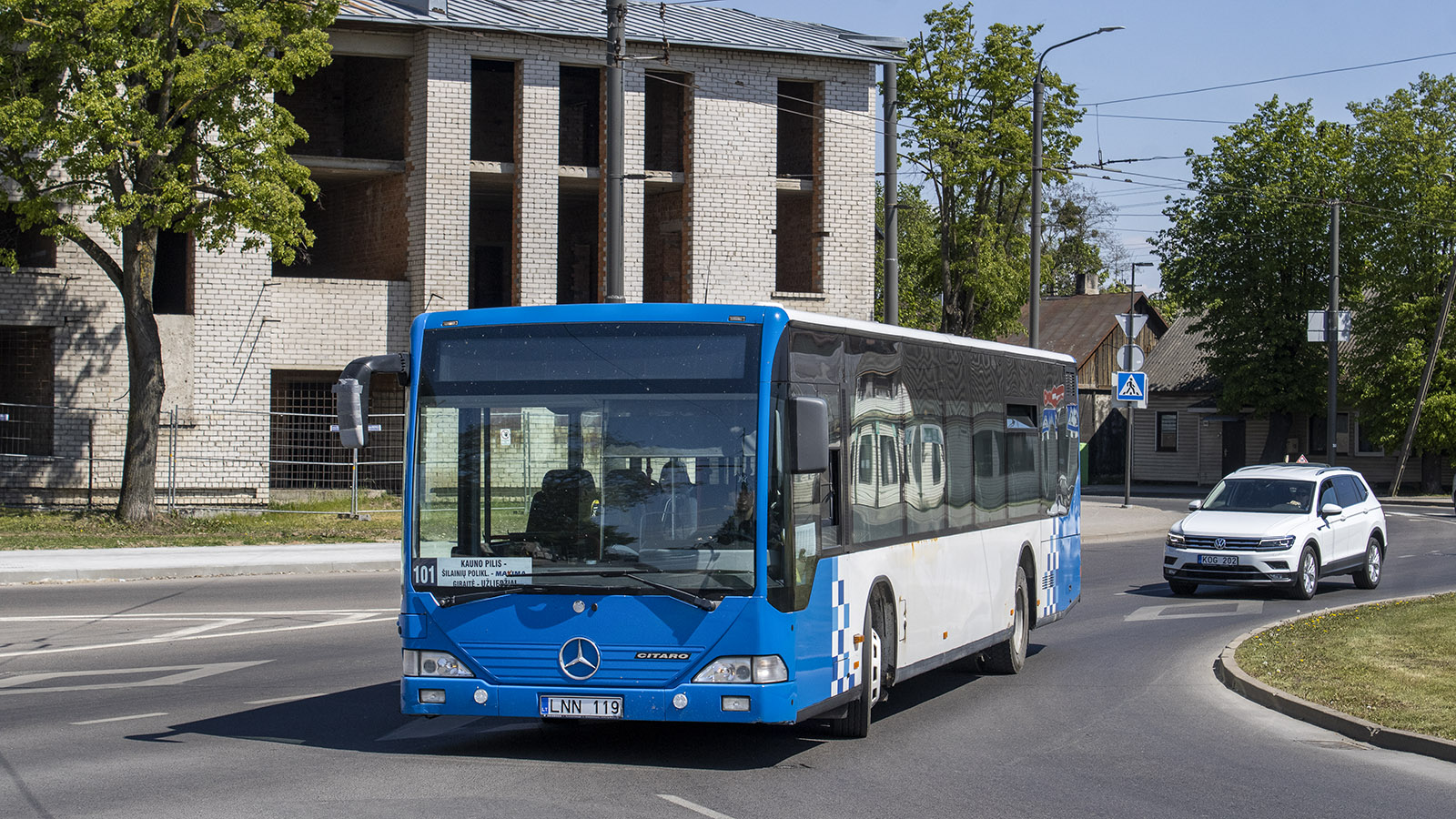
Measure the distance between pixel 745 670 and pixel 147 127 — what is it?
59.7 ft

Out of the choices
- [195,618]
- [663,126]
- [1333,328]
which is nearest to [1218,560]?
[195,618]

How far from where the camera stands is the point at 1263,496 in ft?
69.8

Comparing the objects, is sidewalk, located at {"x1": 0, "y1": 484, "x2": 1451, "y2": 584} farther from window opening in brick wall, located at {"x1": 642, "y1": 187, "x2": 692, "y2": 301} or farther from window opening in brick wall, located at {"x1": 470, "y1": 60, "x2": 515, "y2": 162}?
window opening in brick wall, located at {"x1": 470, "y1": 60, "x2": 515, "y2": 162}

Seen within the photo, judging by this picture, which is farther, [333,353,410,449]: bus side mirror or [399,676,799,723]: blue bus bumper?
[333,353,410,449]: bus side mirror

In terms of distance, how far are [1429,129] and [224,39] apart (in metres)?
42.8

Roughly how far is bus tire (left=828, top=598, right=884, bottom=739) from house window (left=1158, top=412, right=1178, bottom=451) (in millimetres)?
53174

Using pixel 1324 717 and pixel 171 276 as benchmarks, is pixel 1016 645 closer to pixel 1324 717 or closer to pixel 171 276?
pixel 1324 717

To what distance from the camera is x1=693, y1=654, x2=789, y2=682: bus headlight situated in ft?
28.0

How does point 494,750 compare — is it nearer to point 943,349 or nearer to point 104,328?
point 943,349

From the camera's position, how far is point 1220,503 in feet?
70.5

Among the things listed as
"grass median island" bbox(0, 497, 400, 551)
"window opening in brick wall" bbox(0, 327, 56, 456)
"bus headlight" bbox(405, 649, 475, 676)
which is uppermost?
"window opening in brick wall" bbox(0, 327, 56, 456)

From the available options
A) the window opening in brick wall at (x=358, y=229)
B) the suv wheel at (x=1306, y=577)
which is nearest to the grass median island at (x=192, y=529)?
the window opening in brick wall at (x=358, y=229)

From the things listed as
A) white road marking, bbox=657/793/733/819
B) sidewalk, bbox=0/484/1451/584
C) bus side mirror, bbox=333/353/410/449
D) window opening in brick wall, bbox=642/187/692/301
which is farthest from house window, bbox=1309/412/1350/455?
white road marking, bbox=657/793/733/819

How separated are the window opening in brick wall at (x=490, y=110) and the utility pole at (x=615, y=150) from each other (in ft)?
52.0
